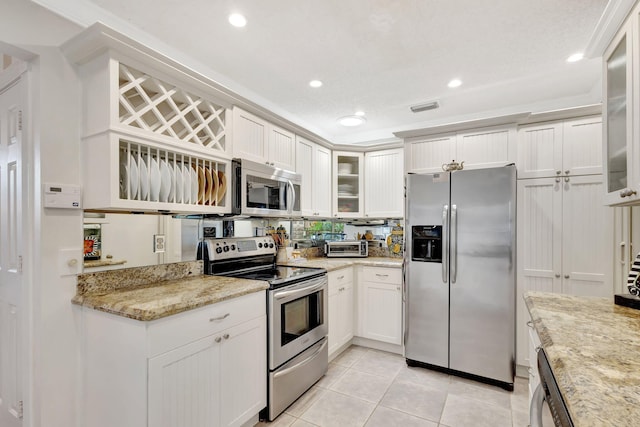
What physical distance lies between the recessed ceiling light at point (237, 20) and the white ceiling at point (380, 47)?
44mm

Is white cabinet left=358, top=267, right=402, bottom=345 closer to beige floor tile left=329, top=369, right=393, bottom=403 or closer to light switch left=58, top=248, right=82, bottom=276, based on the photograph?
beige floor tile left=329, top=369, right=393, bottom=403

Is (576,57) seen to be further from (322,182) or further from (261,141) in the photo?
(261,141)

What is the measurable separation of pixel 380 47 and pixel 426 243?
1.74 metres

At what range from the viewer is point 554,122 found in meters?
2.70

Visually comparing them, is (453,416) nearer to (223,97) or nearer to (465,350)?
(465,350)

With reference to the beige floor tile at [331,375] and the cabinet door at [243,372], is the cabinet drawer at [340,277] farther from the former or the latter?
the cabinet door at [243,372]

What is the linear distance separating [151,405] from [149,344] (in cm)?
28

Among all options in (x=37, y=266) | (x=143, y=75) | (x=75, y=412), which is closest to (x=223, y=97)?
(x=143, y=75)

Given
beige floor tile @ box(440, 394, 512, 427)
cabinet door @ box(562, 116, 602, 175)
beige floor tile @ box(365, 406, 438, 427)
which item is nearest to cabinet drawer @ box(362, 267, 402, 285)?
beige floor tile @ box(440, 394, 512, 427)

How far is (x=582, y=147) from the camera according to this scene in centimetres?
263

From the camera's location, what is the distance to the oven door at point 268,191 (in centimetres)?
242

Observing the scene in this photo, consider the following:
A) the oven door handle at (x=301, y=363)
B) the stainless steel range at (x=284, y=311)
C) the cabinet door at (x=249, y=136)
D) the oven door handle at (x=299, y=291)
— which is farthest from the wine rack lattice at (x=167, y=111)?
the oven door handle at (x=301, y=363)

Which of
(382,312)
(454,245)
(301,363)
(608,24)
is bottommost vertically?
(301,363)

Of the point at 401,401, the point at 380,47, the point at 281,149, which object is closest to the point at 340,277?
the point at 401,401
